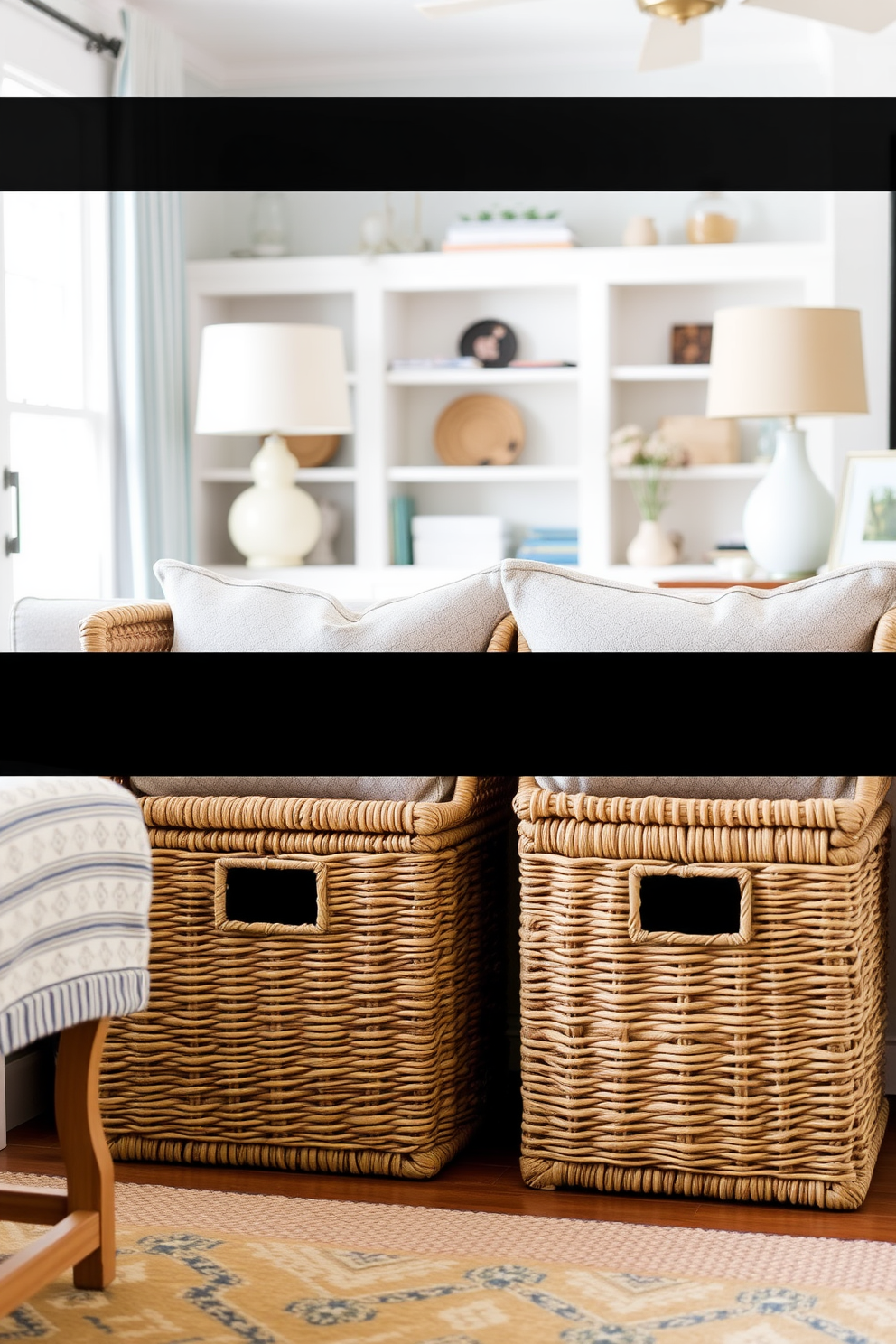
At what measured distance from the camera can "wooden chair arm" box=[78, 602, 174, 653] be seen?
6.24 feet

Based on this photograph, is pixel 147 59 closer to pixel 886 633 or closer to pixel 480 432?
pixel 480 432

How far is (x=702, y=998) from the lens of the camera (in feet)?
5.80

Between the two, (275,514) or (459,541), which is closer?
(275,514)

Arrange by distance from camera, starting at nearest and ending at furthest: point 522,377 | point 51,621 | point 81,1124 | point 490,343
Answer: point 81,1124
point 51,621
point 522,377
point 490,343

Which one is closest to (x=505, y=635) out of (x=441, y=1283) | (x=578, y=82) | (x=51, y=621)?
(x=51, y=621)

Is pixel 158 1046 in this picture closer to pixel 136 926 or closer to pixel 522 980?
pixel 522 980

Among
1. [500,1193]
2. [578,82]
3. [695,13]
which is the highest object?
[578,82]

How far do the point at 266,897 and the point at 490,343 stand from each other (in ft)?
13.5

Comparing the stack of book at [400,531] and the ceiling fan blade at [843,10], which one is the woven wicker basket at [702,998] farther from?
the stack of book at [400,531]

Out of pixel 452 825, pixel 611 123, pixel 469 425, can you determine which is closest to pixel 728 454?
pixel 469 425

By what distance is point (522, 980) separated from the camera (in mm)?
1862

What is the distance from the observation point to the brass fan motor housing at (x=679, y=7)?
259 cm

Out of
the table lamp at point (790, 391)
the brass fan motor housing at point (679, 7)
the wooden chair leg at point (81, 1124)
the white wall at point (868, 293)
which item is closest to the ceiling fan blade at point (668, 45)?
the brass fan motor housing at point (679, 7)

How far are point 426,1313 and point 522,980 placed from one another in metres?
0.50
